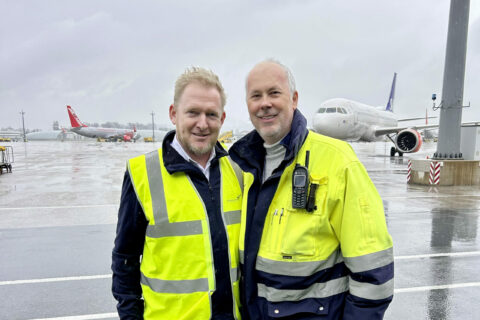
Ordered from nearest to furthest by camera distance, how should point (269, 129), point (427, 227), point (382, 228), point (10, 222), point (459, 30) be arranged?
1. point (382, 228)
2. point (269, 129)
3. point (427, 227)
4. point (10, 222)
5. point (459, 30)

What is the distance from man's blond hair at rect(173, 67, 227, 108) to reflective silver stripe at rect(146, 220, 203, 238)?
0.75m

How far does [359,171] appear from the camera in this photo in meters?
1.74

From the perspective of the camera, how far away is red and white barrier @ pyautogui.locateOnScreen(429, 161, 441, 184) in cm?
1271

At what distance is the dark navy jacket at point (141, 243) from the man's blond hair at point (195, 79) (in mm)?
371

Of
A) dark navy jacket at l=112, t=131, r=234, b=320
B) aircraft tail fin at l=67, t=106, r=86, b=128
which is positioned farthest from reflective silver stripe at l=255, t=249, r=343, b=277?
aircraft tail fin at l=67, t=106, r=86, b=128

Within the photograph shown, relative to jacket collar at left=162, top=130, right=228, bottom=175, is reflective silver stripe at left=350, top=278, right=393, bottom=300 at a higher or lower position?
lower

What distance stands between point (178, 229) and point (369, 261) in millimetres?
1043

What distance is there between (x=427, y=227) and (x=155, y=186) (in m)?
7.13

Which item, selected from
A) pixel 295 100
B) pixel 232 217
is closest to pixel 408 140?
pixel 295 100

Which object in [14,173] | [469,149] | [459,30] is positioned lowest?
[14,173]

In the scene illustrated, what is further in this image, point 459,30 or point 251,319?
point 459,30

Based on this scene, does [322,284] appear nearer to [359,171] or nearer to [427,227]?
[359,171]

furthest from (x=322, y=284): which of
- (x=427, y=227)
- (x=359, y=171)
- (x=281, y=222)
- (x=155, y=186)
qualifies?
(x=427, y=227)

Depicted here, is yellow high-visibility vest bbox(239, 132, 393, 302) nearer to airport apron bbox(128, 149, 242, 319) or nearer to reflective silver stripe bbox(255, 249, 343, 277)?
reflective silver stripe bbox(255, 249, 343, 277)
